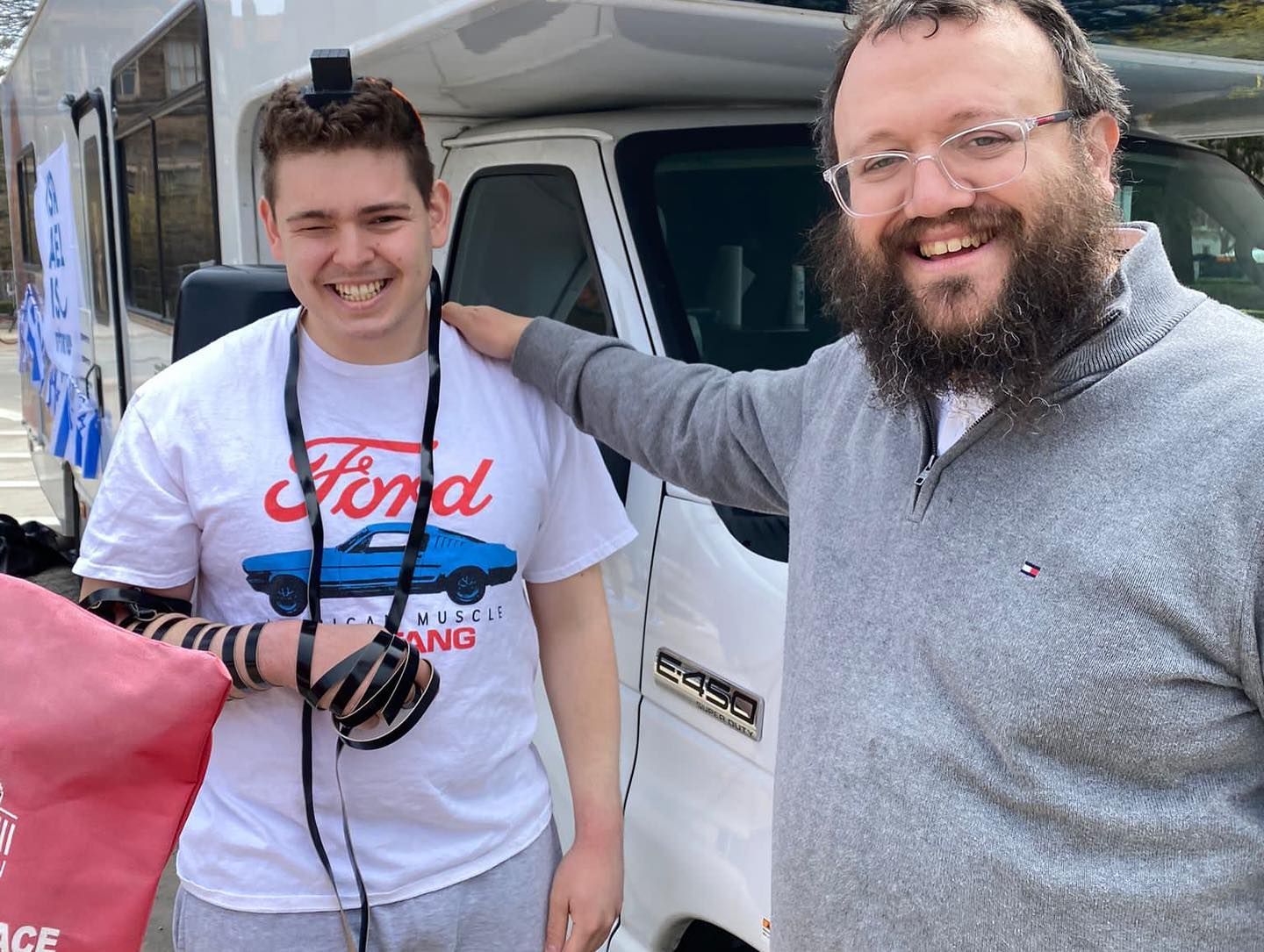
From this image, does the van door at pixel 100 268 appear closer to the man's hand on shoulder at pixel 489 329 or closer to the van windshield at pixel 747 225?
the van windshield at pixel 747 225

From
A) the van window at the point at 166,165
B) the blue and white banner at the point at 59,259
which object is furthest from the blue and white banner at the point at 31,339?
the van window at the point at 166,165

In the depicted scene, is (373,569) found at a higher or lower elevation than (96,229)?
lower

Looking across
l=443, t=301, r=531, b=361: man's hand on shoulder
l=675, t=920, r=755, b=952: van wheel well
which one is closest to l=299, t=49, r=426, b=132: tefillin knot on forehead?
l=443, t=301, r=531, b=361: man's hand on shoulder

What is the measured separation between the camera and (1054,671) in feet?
3.86

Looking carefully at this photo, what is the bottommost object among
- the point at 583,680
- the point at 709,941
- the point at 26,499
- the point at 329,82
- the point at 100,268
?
the point at 26,499

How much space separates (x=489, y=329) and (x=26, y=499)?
30.0ft

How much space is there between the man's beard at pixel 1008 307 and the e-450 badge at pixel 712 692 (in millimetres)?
731

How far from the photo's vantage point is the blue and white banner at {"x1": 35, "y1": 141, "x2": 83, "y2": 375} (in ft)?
18.3

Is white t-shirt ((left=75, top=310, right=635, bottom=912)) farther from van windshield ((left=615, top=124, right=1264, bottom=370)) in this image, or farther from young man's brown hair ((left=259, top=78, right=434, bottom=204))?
van windshield ((left=615, top=124, right=1264, bottom=370))

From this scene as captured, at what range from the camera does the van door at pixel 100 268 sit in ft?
15.4

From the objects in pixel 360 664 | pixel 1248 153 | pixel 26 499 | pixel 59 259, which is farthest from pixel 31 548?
pixel 1248 153

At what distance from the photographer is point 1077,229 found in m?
1.31

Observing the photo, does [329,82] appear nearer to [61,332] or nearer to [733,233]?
[733,233]

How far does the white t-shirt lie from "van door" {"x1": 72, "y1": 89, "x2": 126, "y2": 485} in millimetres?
3233
